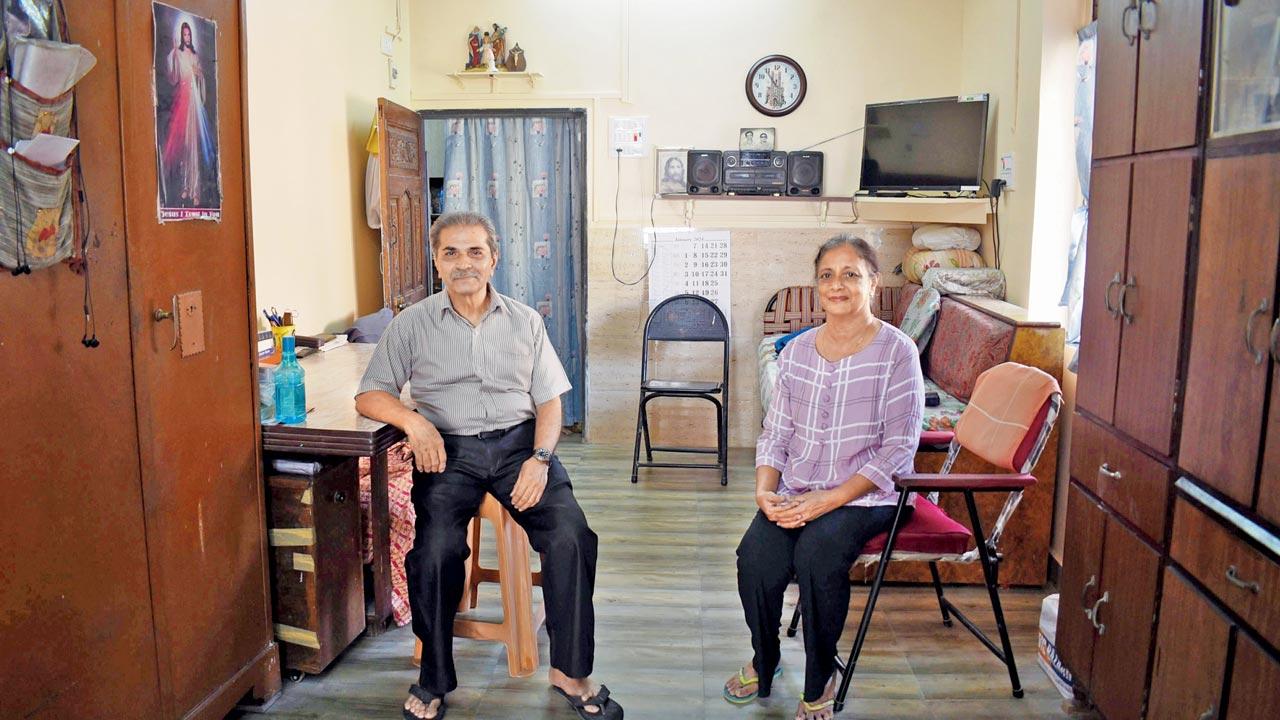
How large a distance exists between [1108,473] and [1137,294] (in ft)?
1.50

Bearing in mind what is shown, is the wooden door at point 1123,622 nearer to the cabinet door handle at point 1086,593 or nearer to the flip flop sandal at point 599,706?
the cabinet door handle at point 1086,593

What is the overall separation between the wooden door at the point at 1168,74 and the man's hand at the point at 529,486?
1.74 meters

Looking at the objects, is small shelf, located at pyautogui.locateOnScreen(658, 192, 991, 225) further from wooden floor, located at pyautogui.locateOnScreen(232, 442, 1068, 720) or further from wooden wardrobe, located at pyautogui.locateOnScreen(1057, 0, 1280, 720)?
wooden wardrobe, located at pyautogui.locateOnScreen(1057, 0, 1280, 720)

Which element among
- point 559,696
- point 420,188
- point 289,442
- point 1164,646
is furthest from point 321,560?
point 420,188

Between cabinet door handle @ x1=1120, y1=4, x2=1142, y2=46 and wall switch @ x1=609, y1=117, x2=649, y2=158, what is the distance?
3.41m

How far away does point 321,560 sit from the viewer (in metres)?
2.72

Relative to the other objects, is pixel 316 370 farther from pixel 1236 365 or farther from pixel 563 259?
pixel 1236 365

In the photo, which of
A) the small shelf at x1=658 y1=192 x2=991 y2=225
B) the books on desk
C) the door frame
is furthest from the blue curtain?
the books on desk

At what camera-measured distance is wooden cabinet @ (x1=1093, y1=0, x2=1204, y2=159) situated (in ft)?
6.59

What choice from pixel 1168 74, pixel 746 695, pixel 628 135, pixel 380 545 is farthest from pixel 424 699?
pixel 628 135

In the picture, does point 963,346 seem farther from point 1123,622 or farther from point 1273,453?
point 1273,453

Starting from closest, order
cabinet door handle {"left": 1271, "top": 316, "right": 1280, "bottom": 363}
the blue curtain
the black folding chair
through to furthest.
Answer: cabinet door handle {"left": 1271, "top": 316, "right": 1280, "bottom": 363}
the black folding chair
the blue curtain

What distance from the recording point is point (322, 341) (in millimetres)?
4066

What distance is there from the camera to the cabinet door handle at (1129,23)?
7.44 ft
